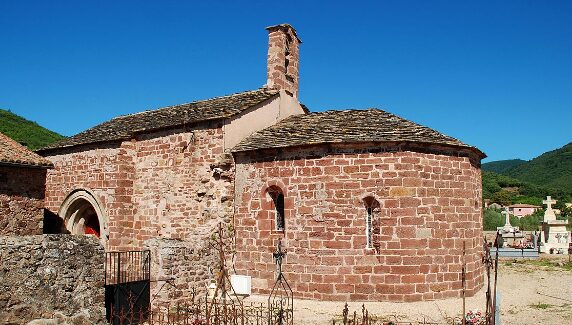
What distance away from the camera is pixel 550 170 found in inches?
4176

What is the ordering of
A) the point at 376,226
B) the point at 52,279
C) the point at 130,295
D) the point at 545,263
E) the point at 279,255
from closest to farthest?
the point at 52,279
the point at 130,295
the point at 376,226
the point at 279,255
the point at 545,263

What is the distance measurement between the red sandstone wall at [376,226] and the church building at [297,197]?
0.09 feet

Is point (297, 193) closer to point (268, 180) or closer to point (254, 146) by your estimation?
point (268, 180)

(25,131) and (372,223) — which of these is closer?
(372,223)

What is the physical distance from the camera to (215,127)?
1547 centimetres

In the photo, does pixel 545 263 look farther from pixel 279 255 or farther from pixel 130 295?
pixel 130 295

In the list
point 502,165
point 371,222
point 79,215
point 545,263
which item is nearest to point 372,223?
point 371,222

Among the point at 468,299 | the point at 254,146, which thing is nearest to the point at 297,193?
the point at 254,146

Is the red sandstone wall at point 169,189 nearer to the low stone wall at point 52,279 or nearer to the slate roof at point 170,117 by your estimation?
the slate roof at point 170,117

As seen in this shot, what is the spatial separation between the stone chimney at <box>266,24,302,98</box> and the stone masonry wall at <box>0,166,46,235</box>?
829 cm

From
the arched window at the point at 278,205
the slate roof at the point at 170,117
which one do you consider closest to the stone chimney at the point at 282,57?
the slate roof at the point at 170,117

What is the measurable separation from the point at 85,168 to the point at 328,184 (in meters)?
10.5

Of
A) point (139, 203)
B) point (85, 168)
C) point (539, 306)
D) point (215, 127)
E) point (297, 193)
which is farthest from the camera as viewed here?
point (85, 168)

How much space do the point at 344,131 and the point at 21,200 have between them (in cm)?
989
